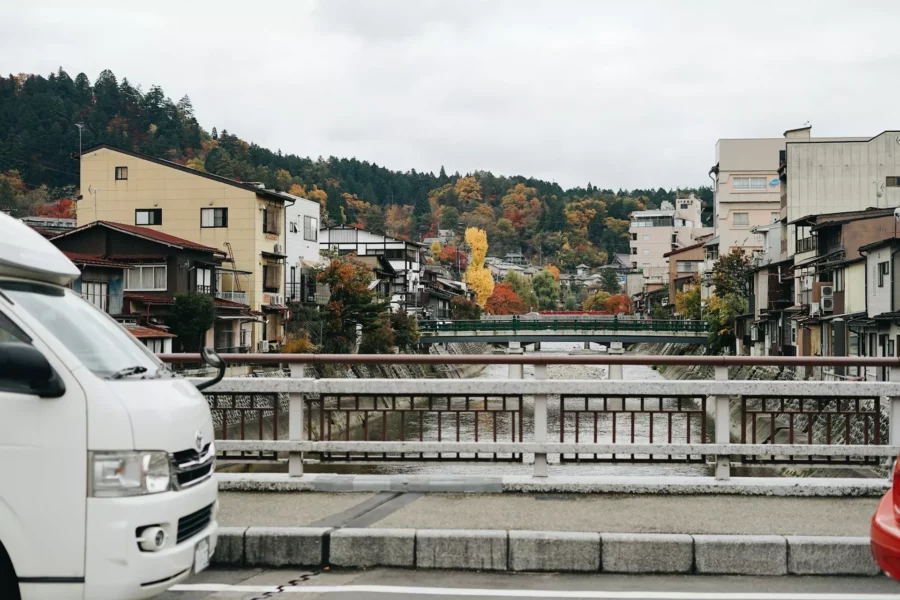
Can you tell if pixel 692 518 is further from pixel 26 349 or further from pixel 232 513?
pixel 26 349

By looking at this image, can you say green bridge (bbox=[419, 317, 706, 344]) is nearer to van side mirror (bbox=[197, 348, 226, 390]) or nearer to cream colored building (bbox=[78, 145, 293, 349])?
cream colored building (bbox=[78, 145, 293, 349])

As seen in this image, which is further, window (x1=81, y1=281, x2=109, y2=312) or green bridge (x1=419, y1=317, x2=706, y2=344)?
green bridge (x1=419, y1=317, x2=706, y2=344)

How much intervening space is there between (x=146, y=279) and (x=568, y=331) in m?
33.9

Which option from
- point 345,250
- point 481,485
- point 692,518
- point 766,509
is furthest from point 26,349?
point 345,250

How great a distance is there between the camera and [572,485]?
812cm

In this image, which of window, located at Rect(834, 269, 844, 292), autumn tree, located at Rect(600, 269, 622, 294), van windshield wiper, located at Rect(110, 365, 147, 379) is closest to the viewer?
van windshield wiper, located at Rect(110, 365, 147, 379)

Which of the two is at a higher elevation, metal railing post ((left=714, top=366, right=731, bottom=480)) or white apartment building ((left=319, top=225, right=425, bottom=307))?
white apartment building ((left=319, top=225, right=425, bottom=307))

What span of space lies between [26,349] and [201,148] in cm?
10433

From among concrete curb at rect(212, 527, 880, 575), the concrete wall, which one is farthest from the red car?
the concrete wall

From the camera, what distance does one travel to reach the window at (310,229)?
56.4 m

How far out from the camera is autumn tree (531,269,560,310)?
139 meters

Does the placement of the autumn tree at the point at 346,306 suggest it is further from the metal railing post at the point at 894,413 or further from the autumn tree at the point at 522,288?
the autumn tree at the point at 522,288

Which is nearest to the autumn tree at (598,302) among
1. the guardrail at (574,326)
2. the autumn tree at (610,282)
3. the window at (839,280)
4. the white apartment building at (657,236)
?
the autumn tree at (610,282)

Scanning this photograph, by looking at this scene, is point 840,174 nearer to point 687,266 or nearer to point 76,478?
point 687,266
